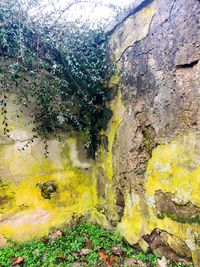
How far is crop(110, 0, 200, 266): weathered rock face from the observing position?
5.51 feet

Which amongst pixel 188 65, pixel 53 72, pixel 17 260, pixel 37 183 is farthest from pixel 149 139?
pixel 17 260

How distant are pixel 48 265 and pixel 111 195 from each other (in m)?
0.89

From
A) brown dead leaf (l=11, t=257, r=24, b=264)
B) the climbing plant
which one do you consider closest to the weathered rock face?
the climbing plant

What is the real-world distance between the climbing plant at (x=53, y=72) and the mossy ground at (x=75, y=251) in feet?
3.25

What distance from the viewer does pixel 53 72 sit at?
2.61 m

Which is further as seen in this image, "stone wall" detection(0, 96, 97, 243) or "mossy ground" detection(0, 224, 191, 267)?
"stone wall" detection(0, 96, 97, 243)

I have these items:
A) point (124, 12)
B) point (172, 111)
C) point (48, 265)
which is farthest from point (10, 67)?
point (48, 265)

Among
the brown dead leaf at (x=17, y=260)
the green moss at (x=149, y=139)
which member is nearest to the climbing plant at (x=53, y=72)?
the green moss at (x=149, y=139)

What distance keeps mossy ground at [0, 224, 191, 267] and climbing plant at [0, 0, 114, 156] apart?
3.25ft

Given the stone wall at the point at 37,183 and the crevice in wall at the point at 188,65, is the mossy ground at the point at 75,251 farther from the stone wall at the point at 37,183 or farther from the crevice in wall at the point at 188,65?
the crevice in wall at the point at 188,65

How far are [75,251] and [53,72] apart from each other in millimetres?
1803

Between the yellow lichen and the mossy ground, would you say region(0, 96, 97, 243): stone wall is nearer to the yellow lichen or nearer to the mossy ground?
the mossy ground

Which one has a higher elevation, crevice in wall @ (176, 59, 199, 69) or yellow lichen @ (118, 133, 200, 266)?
crevice in wall @ (176, 59, 199, 69)

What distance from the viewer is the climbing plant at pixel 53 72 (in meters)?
2.43
